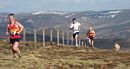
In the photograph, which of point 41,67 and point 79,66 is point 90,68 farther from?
point 41,67

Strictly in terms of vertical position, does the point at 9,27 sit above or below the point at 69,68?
above

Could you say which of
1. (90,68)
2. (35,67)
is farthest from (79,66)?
(35,67)

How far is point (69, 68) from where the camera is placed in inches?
778

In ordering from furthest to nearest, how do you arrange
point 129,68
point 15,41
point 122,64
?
point 15,41
point 122,64
point 129,68

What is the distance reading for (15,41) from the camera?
2236 centimetres

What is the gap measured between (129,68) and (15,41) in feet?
19.2

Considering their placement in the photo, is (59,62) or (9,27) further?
(9,27)

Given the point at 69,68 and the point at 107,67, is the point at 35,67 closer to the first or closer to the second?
the point at 69,68

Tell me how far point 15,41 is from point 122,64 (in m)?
5.16

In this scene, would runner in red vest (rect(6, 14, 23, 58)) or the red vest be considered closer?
runner in red vest (rect(6, 14, 23, 58))

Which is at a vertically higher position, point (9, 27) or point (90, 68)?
point (9, 27)

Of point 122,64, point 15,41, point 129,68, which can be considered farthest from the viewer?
point 15,41

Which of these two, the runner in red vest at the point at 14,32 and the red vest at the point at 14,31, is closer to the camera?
the runner in red vest at the point at 14,32

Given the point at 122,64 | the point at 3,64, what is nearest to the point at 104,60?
the point at 122,64
